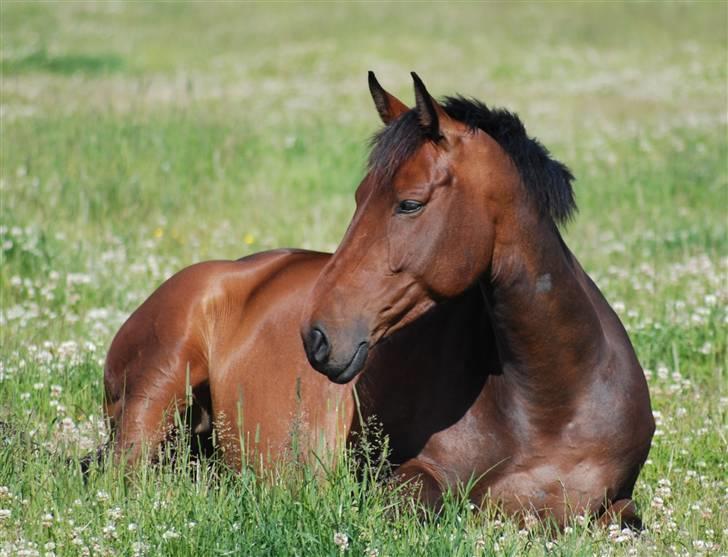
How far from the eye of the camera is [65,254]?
850cm

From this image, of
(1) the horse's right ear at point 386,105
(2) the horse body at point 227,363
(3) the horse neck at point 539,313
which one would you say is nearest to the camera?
(3) the horse neck at point 539,313

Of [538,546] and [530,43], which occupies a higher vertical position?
[530,43]

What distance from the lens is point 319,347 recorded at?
12.3 feet

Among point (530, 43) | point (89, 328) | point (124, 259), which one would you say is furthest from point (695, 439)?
point (530, 43)

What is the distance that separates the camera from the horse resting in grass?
3.79 meters

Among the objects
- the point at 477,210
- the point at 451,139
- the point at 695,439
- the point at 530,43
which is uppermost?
the point at 530,43

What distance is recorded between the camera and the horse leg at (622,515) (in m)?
4.23

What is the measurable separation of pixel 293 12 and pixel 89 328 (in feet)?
97.1

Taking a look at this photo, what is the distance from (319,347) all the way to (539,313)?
2.72 feet

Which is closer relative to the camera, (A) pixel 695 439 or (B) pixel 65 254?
(A) pixel 695 439

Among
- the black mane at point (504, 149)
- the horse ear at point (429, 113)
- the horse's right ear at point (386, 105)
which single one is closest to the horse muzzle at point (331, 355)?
the black mane at point (504, 149)

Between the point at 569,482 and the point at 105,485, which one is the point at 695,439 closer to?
the point at 569,482

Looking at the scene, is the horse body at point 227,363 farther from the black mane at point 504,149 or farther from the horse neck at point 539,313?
the black mane at point 504,149

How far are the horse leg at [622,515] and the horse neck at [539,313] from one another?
18.6 inches
